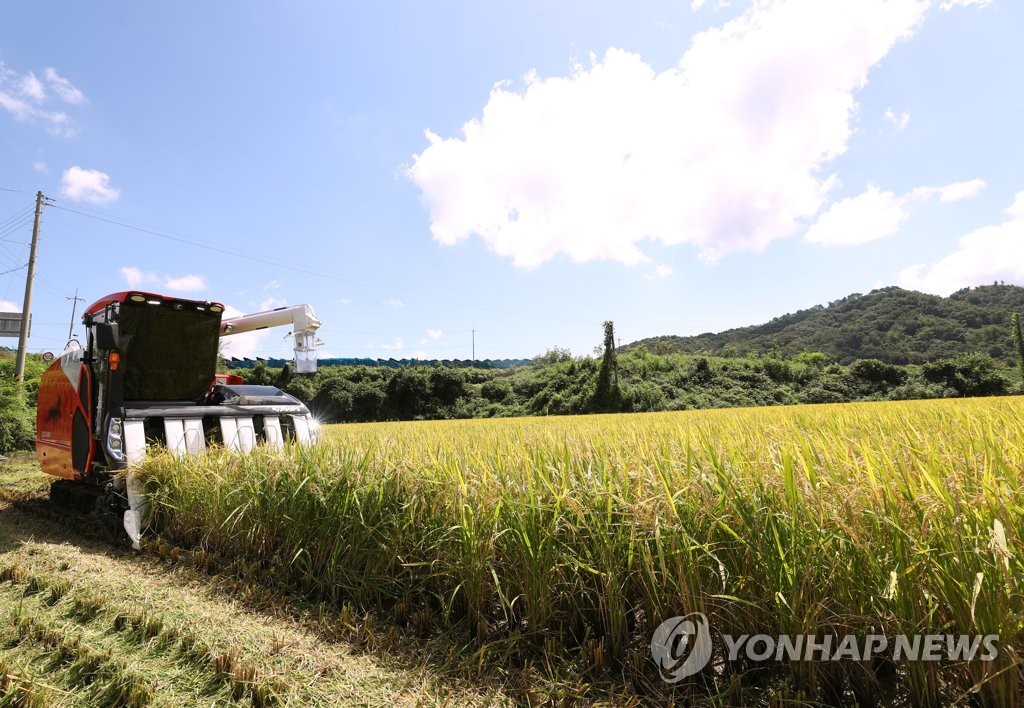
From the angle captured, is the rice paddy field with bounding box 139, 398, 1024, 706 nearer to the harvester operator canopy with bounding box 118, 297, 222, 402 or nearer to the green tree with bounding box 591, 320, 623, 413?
the harvester operator canopy with bounding box 118, 297, 222, 402

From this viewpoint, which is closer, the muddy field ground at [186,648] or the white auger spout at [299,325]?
the muddy field ground at [186,648]

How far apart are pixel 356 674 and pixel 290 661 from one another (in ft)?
1.16

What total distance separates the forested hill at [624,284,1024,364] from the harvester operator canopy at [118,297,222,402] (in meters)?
51.5

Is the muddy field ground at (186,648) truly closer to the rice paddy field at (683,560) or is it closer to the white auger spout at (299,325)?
the rice paddy field at (683,560)

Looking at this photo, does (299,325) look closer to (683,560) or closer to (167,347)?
(167,347)

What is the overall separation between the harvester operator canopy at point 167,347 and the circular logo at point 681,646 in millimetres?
5818

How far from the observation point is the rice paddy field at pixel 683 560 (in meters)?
1.50

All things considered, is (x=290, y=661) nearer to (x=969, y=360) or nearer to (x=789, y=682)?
(x=789, y=682)

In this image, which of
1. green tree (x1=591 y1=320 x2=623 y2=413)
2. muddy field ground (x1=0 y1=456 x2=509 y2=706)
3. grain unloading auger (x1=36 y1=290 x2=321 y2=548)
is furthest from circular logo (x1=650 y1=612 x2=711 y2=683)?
green tree (x1=591 y1=320 x2=623 y2=413)

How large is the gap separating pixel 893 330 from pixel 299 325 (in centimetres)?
7380

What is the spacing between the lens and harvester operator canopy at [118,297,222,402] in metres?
5.21

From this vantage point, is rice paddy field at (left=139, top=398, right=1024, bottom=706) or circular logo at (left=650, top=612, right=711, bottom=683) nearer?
rice paddy field at (left=139, top=398, right=1024, bottom=706)

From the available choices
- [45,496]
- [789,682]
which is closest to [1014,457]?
[789,682]

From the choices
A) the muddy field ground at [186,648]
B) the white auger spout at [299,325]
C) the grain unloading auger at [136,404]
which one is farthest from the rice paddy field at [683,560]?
the white auger spout at [299,325]
